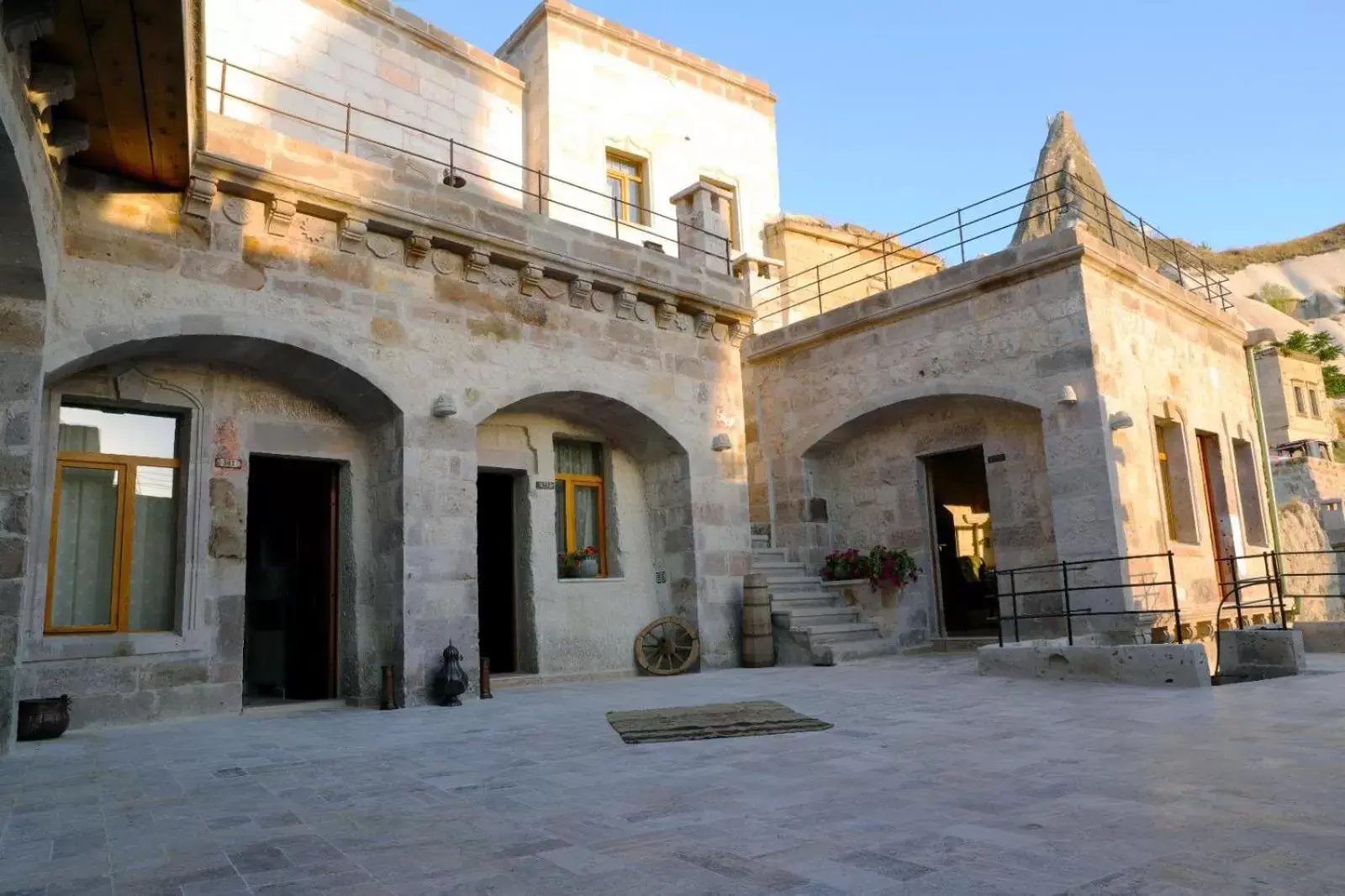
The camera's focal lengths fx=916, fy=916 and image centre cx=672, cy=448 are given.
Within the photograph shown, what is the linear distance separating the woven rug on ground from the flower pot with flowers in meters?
3.37

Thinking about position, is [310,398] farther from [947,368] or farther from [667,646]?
[947,368]

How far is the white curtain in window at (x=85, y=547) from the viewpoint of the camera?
6883mm

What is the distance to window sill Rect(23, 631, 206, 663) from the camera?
6.49 m

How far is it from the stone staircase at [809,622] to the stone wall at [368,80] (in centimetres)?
604

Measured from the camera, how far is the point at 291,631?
9273 mm

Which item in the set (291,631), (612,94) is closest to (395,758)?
(291,631)

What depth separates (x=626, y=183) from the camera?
597 inches

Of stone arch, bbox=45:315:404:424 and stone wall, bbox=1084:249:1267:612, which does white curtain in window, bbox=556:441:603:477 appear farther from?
stone wall, bbox=1084:249:1267:612

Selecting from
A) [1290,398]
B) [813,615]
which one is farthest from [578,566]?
[1290,398]

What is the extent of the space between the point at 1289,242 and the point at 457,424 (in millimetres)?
64212

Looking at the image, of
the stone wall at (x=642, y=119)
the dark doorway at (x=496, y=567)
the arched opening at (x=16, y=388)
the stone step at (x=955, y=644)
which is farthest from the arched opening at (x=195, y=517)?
the stone step at (x=955, y=644)

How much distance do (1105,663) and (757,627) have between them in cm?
374

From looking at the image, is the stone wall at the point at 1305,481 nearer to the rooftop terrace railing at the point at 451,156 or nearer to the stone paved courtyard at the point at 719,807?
the rooftop terrace railing at the point at 451,156

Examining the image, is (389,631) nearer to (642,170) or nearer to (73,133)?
(73,133)
